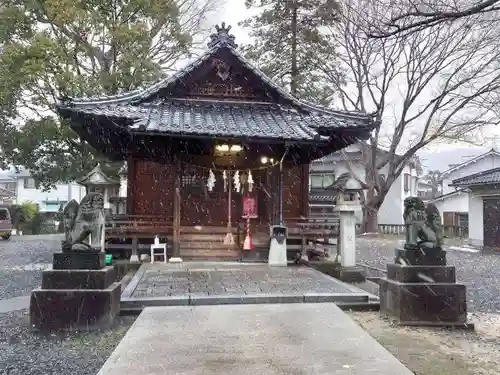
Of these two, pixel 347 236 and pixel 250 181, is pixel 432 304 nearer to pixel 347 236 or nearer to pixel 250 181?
pixel 347 236

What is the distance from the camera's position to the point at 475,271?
14312 millimetres

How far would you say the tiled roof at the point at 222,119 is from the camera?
10898 mm

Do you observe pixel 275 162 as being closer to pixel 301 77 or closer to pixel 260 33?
pixel 301 77

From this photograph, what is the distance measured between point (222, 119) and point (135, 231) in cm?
364

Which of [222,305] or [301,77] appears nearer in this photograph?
[222,305]

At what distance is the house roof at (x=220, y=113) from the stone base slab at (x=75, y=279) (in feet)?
14.2

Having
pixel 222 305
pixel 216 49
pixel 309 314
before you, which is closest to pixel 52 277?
pixel 222 305

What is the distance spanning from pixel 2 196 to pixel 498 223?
42364 mm

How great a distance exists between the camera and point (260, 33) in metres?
25.1

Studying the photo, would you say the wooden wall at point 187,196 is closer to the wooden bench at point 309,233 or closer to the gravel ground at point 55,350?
the wooden bench at point 309,233

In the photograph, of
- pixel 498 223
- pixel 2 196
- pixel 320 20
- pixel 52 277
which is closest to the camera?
pixel 52 277

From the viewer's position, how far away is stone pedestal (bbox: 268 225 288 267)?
1181 centimetres

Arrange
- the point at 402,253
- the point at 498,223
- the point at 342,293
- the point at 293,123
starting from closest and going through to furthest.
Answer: the point at 402,253 → the point at 342,293 → the point at 293,123 → the point at 498,223

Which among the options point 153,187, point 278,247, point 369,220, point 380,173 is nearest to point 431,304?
point 278,247
